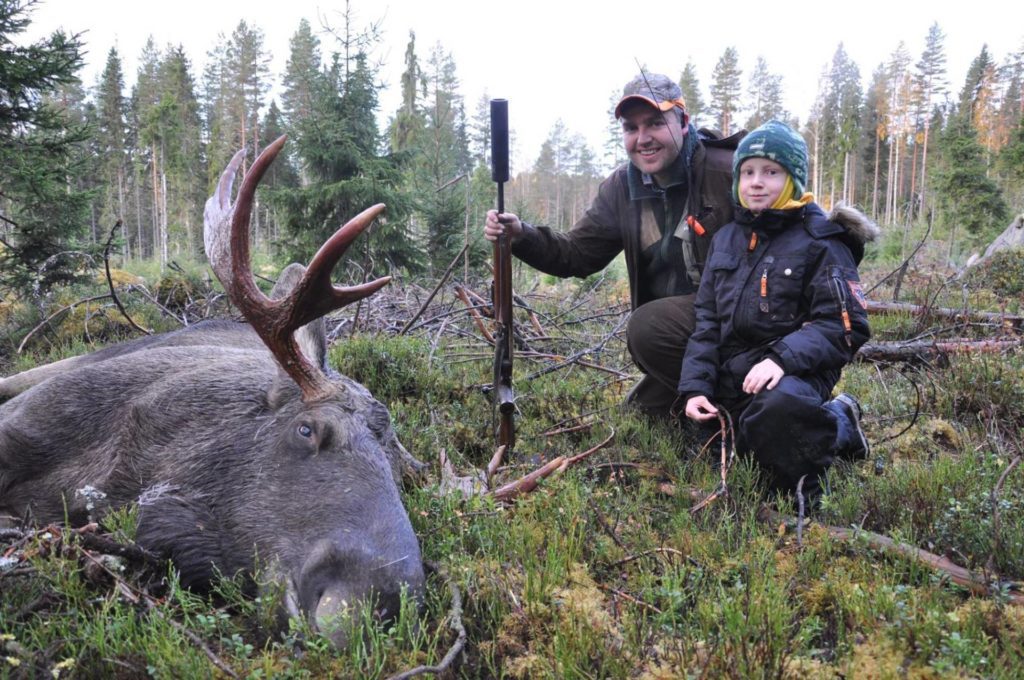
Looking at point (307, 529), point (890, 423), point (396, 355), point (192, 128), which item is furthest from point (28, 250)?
point (192, 128)

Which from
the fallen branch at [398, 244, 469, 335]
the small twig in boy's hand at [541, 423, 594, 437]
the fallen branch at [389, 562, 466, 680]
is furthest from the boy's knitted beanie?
the fallen branch at [389, 562, 466, 680]

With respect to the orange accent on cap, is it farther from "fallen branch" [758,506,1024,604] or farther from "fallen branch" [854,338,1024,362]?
"fallen branch" [854,338,1024,362]

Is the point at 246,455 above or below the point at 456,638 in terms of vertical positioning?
above

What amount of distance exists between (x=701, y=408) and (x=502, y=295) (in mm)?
1627

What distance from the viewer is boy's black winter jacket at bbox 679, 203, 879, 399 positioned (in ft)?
12.5

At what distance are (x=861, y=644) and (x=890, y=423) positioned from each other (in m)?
3.33

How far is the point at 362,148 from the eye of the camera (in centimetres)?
1609

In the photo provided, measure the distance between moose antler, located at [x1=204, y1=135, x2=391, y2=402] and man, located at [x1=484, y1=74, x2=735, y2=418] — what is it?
1.99m

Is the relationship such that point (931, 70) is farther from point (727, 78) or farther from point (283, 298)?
point (283, 298)

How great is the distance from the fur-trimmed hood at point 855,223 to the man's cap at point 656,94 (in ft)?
4.91

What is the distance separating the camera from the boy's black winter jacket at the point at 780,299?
3.80 metres

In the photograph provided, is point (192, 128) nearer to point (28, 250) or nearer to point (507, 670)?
point (28, 250)

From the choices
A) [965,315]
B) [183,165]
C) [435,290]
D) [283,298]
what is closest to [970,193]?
[965,315]

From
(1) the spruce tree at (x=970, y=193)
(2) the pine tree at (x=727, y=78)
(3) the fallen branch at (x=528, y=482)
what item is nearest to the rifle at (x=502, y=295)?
(3) the fallen branch at (x=528, y=482)
